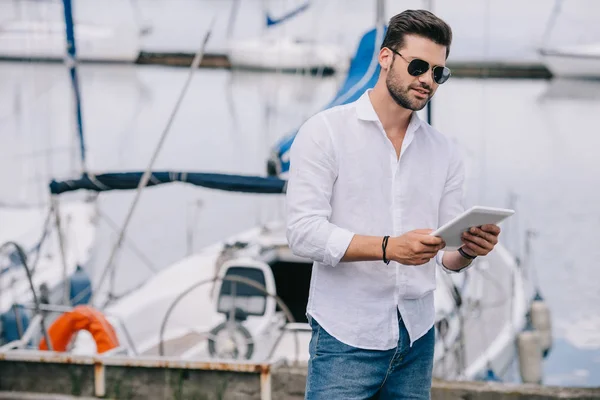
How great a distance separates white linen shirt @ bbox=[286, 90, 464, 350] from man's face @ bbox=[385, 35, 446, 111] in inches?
3.8

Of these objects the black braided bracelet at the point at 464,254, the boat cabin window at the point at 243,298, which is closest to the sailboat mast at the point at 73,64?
the boat cabin window at the point at 243,298

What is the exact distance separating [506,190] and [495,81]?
2597 cm

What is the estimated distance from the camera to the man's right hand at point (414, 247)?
90.6 inches

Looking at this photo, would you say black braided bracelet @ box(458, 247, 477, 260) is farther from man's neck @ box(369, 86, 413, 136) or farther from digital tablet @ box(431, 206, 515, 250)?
man's neck @ box(369, 86, 413, 136)

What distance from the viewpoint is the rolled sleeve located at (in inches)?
94.5

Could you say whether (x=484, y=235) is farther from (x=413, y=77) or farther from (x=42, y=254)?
(x=42, y=254)

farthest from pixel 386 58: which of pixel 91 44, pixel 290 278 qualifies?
pixel 91 44

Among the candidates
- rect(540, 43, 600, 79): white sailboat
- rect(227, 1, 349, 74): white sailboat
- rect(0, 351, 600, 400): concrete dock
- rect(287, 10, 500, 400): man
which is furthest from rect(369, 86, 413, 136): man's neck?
rect(540, 43, 600, 79): white sailboat

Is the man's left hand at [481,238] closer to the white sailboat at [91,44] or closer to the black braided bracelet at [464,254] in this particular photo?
the black braided bracelet at [464,254]

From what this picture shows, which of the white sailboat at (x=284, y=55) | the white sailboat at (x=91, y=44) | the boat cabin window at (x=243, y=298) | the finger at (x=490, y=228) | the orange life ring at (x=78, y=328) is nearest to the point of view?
the finger at (x=490, y=228)

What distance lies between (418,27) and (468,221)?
1.79 feet

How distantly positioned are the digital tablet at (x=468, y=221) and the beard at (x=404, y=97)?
0.36 m

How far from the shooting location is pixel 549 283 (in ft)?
44.2

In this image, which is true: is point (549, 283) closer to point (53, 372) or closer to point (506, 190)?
point (506, 190)
